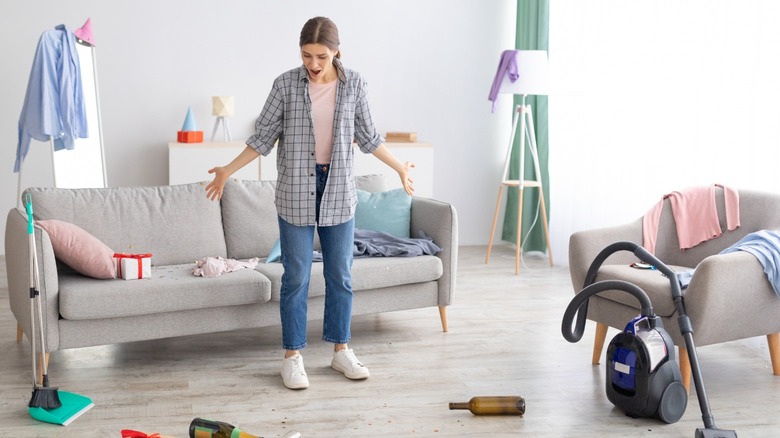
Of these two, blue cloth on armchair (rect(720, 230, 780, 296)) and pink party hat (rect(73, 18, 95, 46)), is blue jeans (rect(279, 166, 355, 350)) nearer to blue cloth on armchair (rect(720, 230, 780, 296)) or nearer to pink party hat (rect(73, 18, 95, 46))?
blue cloth on armchair (rect(720, 230, 780, 296))

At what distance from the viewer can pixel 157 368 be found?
364 centimetres

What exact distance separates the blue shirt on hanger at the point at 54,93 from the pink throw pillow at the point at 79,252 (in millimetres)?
1433

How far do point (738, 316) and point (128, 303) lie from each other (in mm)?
2325

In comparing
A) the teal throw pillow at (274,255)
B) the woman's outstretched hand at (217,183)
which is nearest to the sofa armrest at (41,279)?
the woman's outstretched hand at (217,183)

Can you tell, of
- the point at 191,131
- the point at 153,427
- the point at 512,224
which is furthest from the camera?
the point at 512,224

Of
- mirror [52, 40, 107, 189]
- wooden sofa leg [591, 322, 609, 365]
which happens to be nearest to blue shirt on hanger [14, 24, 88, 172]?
mirror [52, 40, 107, 189]

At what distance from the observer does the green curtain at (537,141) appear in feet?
20.4

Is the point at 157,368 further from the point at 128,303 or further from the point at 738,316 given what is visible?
the point at 738,316

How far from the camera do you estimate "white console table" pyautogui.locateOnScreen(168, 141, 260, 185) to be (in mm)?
5797

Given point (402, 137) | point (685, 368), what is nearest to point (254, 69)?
point (402, 137)

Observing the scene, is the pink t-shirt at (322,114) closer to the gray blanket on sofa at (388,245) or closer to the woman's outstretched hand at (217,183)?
the woman's outstretched hand at (217,183)

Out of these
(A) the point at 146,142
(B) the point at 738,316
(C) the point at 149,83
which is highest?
(C) the point at 149,83

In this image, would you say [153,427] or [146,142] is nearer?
[153,427]

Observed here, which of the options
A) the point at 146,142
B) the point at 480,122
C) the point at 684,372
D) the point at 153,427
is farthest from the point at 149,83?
the point at 684,372
